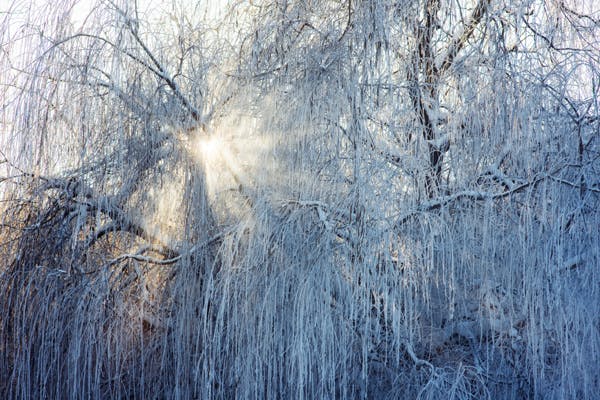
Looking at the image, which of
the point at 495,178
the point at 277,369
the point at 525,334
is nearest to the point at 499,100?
the point at 495,178

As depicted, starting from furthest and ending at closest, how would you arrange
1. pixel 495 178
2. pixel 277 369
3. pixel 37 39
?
pixel 37 39 → pixel 495 178 → pixel 277 369

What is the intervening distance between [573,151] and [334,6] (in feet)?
3.90

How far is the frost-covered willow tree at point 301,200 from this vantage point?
7.61 feet

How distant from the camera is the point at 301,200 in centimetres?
239

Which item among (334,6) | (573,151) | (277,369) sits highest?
(334,6)

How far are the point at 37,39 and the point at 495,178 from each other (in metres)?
2.07

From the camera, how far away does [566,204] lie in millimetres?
2381

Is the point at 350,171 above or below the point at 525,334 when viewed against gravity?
above

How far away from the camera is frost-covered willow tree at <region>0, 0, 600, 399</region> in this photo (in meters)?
2.32

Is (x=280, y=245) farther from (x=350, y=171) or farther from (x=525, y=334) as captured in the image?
(x=525, y=334)

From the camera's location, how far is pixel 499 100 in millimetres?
2486

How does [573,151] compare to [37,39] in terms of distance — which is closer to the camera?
[573,151]

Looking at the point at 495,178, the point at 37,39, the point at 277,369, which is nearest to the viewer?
the point at 277,369

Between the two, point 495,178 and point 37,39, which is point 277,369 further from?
point 37,39
